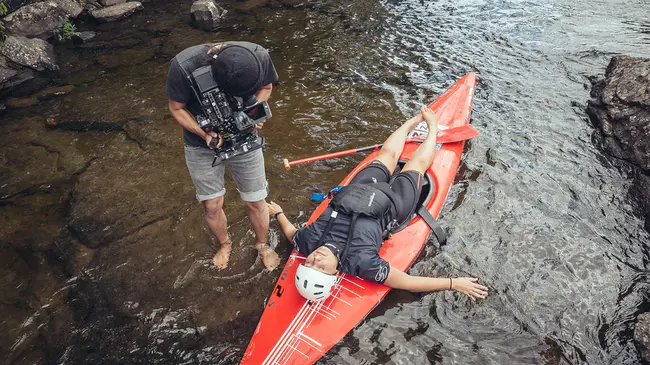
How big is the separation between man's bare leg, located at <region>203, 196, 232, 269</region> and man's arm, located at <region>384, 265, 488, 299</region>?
1636mm

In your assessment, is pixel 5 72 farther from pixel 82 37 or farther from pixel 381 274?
pixel 381 274

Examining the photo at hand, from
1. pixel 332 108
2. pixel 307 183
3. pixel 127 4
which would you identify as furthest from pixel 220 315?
pixel 127 4

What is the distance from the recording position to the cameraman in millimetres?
2650

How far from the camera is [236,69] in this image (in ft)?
8.58

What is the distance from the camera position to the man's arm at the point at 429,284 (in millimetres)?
3463

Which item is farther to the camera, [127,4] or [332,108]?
[127,4]

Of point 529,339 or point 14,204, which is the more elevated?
point 529,339

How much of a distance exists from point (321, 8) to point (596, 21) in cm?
657

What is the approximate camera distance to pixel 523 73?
7.15 meters

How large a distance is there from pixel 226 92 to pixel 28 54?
8407mm

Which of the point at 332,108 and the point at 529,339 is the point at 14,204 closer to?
the point at 332,108

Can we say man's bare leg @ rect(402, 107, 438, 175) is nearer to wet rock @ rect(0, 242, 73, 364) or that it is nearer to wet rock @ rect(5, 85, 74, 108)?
wet rock @ rect(0, 242, 73, 364)

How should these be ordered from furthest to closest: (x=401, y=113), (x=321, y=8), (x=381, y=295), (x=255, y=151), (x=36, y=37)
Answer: (x=321, y=8) → (x=36, y=37) → (x=401, y=113) → (x=381, y=295) → (x=255, y=151)

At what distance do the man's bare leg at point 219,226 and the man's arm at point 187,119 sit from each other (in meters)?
0.73
